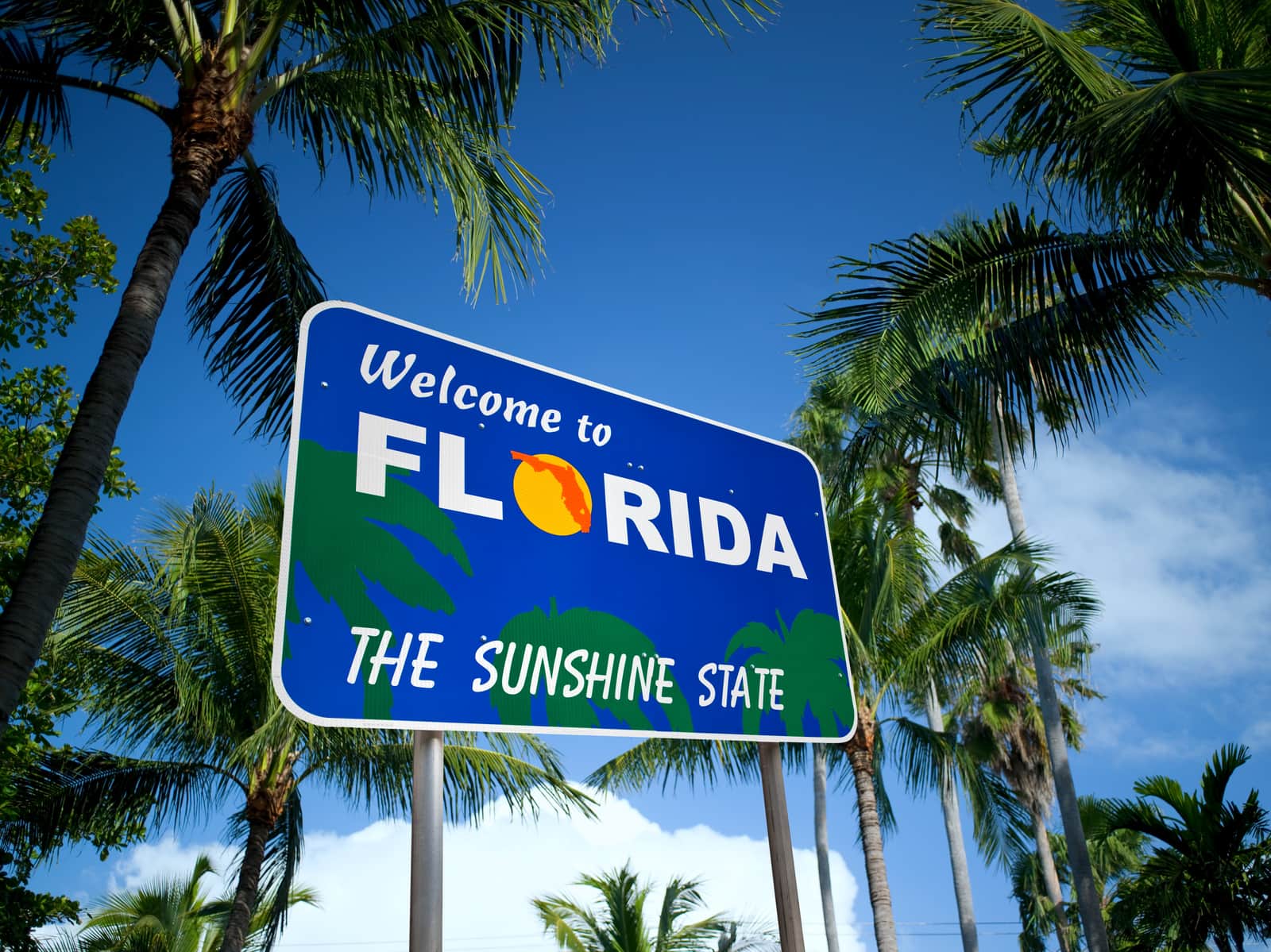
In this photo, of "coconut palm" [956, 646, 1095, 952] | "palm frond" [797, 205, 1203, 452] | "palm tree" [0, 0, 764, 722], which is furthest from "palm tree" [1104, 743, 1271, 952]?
"coconut palm" [956, 646, 1095, 952]

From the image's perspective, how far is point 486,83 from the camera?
620 centimetres

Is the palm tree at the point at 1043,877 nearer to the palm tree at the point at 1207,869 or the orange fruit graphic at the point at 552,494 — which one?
the palm tree at the point at 1207,869

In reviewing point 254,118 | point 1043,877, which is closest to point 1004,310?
point 254,118

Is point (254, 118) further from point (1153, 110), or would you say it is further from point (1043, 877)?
point (1043, 877)

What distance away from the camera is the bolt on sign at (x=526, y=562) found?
1.53 meters

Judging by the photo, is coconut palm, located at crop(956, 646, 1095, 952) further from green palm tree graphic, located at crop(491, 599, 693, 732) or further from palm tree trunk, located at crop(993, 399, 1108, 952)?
green palm tree graphic, located at crop(491, 599, 693, 732)

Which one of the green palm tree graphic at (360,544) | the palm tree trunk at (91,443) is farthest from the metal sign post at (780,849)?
the palm tree trunk at (91,443)

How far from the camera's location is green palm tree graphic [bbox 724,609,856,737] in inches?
79.7

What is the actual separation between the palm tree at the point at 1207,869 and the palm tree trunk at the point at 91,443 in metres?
12.2

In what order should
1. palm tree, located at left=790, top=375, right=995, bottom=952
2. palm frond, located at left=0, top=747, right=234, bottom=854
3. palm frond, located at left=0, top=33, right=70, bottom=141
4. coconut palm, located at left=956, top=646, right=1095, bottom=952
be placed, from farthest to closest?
coconut palm, located at left=956, top=646, right=1095, bottom=952
palm tree, located at left=790, top=375, right=995, bottom=952
palm frond, located at left=0, top=747, right=234, bottom=854
palm frond, located at left=0, top=33, right=70, bottom=141

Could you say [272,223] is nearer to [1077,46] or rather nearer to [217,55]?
[217,55]

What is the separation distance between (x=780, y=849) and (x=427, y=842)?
866 mm

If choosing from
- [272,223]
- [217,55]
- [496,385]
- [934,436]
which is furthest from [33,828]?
[496,385]

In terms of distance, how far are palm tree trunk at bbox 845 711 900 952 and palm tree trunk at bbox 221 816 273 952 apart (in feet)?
26.0
